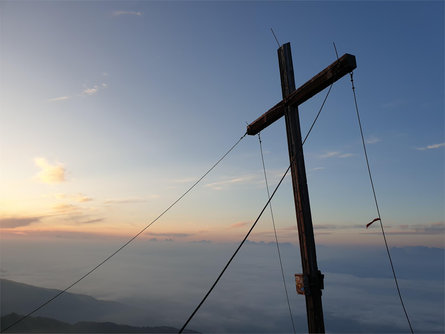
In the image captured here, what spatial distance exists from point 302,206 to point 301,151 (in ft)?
4.51

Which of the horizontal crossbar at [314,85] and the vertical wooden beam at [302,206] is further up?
the horizontal crossbar at [314,85]

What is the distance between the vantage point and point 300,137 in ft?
24.3

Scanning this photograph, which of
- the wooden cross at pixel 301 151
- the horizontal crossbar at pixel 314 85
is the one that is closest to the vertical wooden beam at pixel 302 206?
the wooden cross at pixel 301 151

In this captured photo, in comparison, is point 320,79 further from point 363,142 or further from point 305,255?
point 305,255

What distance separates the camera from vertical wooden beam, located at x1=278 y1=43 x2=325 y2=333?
642 centimetres

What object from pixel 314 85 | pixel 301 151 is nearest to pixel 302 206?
pixel 301 151

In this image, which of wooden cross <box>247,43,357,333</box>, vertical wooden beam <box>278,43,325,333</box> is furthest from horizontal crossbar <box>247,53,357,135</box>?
vertical wooden beam <box>278,43,325,333</box>

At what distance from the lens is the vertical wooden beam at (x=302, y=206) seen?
642 cm

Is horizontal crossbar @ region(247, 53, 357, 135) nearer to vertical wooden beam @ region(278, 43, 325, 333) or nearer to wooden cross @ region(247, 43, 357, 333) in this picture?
wooden cross @ region(247, 43, 357, 333)

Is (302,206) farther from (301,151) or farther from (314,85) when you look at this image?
(314,85)

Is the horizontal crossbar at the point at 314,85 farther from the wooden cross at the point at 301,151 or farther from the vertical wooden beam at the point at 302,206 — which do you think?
the vertical wooden beam at the point at 302,206

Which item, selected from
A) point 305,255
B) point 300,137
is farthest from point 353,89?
point 305,255

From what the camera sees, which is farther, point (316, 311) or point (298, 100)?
point (298, 100)

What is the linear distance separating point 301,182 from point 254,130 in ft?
10.2
